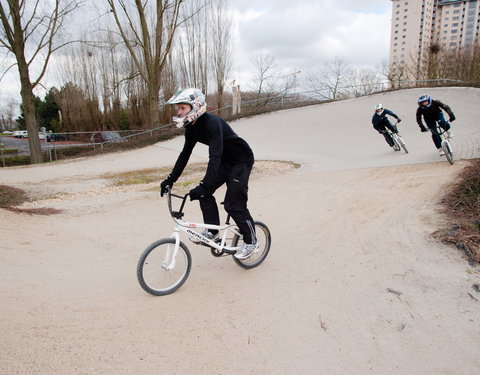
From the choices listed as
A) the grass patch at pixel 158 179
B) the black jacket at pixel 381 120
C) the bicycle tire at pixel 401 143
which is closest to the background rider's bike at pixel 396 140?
the bicycle tire at pixel 401 143

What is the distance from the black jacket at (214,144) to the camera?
3225 millimetres

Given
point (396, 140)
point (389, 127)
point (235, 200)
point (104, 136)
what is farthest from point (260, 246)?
point (104, 136)

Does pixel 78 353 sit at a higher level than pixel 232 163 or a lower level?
Result: lower

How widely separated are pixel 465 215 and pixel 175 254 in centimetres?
408

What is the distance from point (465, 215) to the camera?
15.4 feet

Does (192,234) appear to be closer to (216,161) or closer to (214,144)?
(216,161)

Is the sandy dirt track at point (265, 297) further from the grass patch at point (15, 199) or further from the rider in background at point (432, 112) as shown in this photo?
the rider in background at point (432, 112)

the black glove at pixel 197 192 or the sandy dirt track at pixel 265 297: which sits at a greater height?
the black glove at pixel 197 192

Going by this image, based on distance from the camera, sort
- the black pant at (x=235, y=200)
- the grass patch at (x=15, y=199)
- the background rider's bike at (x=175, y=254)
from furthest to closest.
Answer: the grass patch at (x=15, y=199)
the black pant at (x=235, y=200)
the background rider's bike at (x=175, y=254)

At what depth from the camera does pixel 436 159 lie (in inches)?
391

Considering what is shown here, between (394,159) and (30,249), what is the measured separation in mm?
10651

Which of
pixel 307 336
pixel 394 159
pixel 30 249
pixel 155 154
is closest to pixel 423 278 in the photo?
pixel 307 336

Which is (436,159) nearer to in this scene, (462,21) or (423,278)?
(423,278)

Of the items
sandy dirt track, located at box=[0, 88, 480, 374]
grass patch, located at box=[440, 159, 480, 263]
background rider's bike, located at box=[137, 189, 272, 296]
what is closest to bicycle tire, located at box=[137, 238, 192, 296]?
background rider's bike, located at box=[137, 189, 272, 296]
